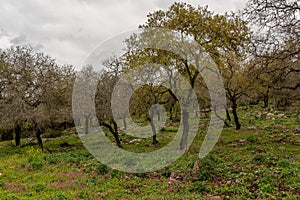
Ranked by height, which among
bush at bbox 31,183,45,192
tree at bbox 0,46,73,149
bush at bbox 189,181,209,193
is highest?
tree at bbox 0,46,73,149

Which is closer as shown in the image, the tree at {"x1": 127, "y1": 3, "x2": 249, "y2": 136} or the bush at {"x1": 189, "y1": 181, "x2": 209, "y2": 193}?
the bush at {"x1": 189, "y1": 181, "x2": 209, "y2": 193}

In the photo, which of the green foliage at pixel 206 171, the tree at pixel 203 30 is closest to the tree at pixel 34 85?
the tree at pixel 203 30

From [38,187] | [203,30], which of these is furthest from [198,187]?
[203,30]

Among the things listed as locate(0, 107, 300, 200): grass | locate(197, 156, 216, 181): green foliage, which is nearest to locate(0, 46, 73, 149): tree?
locate(0, 107, 300, 200): grass

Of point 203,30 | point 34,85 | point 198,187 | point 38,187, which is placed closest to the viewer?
point 198,187

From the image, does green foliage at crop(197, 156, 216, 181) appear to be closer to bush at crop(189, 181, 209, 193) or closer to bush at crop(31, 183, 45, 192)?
bush at crop(189, 181, 209, 193)

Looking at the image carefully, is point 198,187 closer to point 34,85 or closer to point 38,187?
point 38,187

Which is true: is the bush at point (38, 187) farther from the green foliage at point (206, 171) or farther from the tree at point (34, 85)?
the tree at point (34, 85)

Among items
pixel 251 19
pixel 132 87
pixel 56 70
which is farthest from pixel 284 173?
pixel 56 70

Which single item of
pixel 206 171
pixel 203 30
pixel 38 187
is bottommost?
pixel 38 187

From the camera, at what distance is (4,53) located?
30.2 m

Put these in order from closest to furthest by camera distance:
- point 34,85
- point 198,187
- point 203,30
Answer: point 198,187
point 203,30
point 34,85

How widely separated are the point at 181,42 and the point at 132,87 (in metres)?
8.66

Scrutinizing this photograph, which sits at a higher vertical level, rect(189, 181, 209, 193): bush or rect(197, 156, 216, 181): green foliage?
rect(197, 156, 216, 181): green foliage
